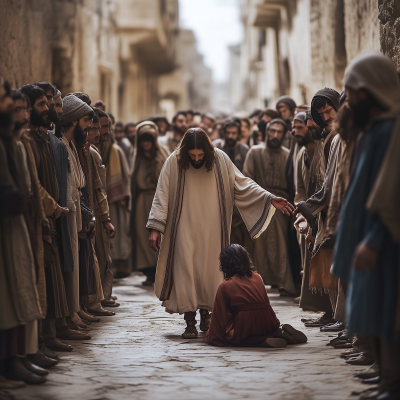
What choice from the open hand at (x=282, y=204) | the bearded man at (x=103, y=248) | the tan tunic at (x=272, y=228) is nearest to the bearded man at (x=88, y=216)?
the bearded man at (x=103, y=248)

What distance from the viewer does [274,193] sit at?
9523 mm

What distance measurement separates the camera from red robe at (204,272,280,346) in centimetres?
598

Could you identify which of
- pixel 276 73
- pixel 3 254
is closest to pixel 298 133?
pixel 3 254

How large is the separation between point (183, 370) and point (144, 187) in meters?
5.65

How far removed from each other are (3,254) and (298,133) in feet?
13.1

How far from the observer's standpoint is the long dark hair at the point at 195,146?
6.72 meters

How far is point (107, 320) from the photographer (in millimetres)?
7512

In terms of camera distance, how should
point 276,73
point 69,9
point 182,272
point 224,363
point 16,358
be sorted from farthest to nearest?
point 276,73 → point 69,9 → point 182,272 → point 224,363 → point 16,358

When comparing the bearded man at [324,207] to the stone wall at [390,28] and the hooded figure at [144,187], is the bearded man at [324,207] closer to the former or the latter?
the stone wall at [390,28]

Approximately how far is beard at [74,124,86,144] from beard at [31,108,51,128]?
1.17 metres

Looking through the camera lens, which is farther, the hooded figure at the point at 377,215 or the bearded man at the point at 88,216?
the bearded man at the point at 88,216

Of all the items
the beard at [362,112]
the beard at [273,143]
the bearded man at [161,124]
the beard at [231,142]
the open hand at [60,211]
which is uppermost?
the bearded man at [161,124]

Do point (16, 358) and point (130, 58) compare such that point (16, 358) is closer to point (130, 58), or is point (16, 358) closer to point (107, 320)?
point (107, 320)

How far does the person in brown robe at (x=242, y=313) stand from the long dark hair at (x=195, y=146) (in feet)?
3.32
